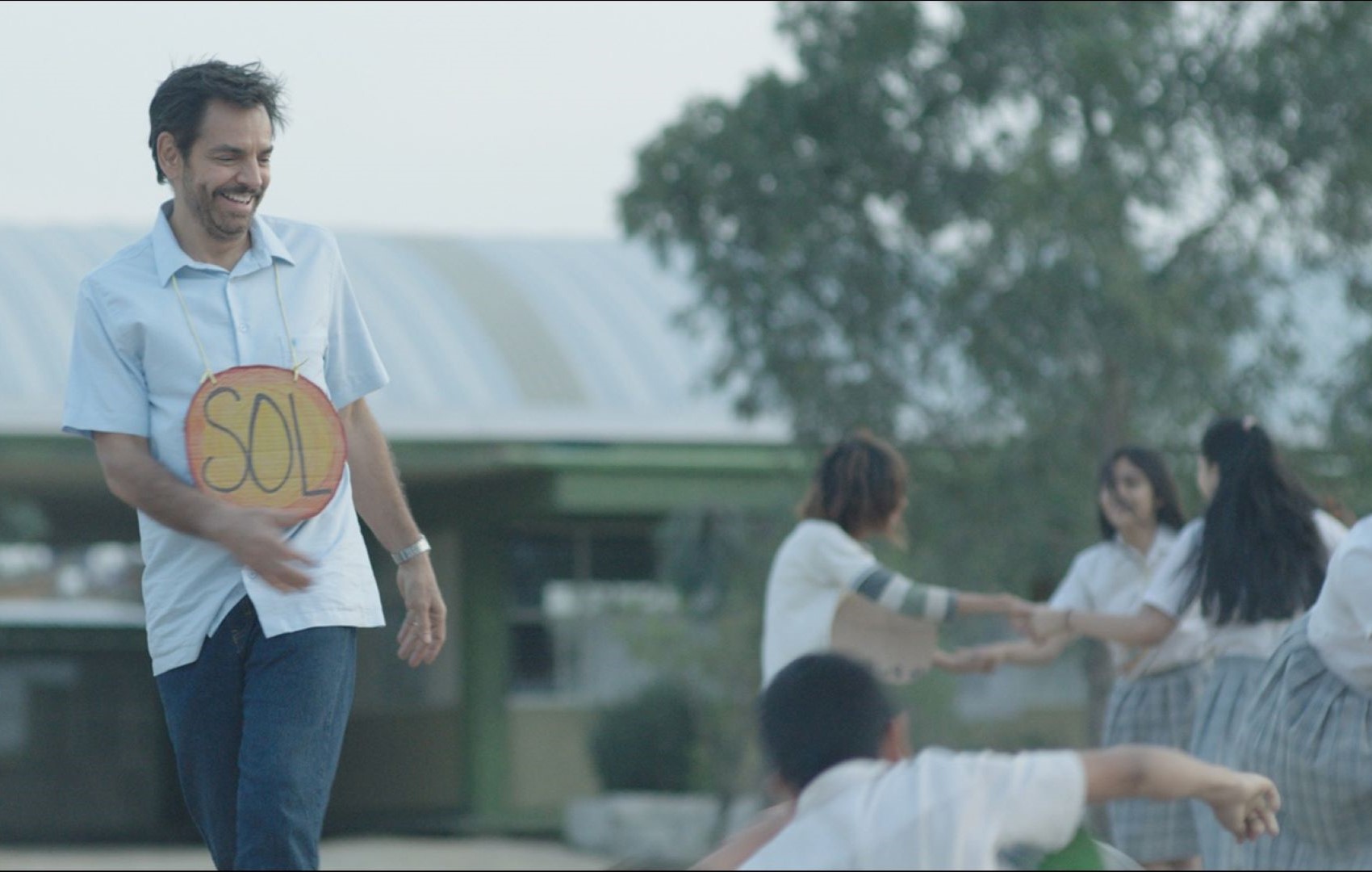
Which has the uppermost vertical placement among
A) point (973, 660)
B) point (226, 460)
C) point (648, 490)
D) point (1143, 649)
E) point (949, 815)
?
point (226, 460)

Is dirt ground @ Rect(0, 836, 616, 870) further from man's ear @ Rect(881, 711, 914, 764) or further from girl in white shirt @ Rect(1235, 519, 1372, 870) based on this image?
man's ear @ Rect(881, 711, 914, 764)

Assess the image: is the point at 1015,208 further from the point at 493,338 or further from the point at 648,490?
the point at 493,338

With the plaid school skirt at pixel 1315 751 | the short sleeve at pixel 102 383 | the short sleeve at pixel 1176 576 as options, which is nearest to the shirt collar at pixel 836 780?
the short sleeve at pixel 102 383

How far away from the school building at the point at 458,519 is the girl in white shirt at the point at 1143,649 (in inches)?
275

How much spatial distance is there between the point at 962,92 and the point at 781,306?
5.76 feet

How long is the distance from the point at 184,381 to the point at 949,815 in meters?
1.71

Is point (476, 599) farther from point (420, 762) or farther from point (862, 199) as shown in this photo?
point (862, 199)

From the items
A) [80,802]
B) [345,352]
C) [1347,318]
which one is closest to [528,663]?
[80,802]

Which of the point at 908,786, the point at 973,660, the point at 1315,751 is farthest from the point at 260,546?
the point at 973,660

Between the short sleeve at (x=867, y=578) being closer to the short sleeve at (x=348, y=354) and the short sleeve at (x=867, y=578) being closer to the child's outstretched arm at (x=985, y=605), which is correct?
the child's outstretched arm at (x=985, y=605)

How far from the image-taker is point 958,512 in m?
12.6

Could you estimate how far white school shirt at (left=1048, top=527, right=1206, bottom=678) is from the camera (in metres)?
6.98

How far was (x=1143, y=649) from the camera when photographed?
22.8ft

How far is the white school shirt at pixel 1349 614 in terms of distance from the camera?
442 cm
